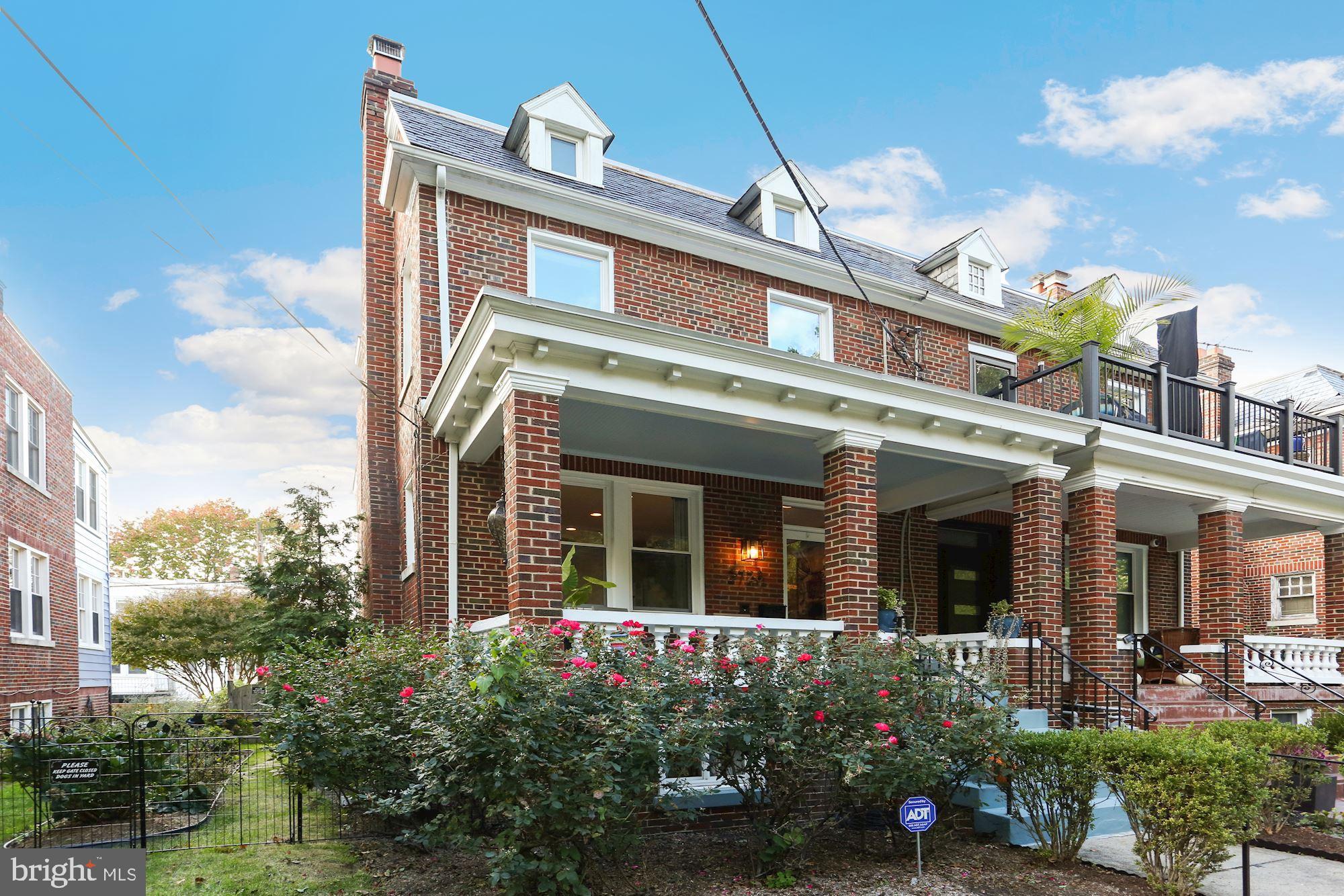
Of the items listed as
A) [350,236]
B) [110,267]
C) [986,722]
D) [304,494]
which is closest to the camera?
[986,722]

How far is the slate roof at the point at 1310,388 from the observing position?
21219 mm

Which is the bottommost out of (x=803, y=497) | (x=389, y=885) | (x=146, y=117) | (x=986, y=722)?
(x=389, y=885)

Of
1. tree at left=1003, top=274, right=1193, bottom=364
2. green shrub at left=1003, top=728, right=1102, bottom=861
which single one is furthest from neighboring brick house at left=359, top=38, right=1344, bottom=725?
green shrub at left=1003, top=728, right=1102, bottom=861

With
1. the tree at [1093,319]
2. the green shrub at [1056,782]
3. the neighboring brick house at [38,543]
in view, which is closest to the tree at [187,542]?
the neighboring brick house at [38,543]

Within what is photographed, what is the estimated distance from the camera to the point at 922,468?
1141 cm

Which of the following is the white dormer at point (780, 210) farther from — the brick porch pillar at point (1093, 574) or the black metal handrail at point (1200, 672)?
the black metal handrail at point (1200, 672)

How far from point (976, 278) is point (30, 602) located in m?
18.2

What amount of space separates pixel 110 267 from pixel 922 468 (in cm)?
1567

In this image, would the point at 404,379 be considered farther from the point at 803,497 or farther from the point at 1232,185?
the point at 1232,185

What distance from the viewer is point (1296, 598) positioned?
19.3m

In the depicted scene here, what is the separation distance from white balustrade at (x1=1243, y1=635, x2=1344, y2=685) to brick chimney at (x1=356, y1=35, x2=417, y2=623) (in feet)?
39.1

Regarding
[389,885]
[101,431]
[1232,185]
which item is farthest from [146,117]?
[1232,185]

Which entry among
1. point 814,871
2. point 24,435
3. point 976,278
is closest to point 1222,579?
point 976,278

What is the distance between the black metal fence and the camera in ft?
24.1
